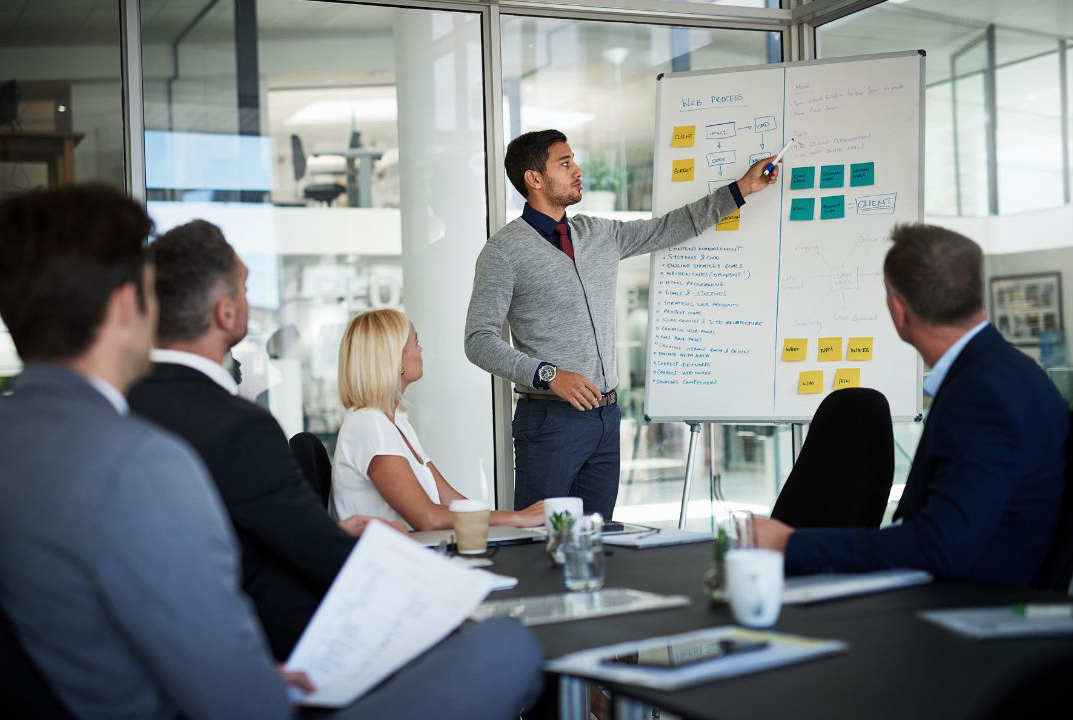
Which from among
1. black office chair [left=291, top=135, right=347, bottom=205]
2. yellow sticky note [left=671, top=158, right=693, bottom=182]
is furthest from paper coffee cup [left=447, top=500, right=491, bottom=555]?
black office chair [left=291, top=135, right=347, bottom=205]

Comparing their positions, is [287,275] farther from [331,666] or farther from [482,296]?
[331,666]

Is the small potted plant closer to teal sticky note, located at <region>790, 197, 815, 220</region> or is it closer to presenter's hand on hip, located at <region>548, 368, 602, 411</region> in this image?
presenter's hand on hip, located at <region>548, 368, 602, 411</region>

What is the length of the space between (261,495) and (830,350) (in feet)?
9.11

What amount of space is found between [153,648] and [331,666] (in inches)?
13.8

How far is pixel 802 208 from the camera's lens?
161 inches

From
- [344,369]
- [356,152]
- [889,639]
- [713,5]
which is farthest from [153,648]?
[713,5]

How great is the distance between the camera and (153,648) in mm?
1125

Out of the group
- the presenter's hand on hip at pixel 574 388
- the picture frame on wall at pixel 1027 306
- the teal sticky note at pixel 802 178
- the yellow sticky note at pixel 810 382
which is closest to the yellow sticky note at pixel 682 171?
the teal sticky note at pixel 802 178

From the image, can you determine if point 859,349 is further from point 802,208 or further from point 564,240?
point 564,240

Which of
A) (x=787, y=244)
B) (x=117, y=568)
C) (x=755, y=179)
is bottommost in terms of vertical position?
(x=117, y=568)

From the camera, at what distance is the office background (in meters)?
4.14

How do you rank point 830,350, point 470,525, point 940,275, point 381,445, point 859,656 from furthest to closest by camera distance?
1. point 830,350
2. point 381,445
3. point 470,525
4. point 940,275
5. point 859,656

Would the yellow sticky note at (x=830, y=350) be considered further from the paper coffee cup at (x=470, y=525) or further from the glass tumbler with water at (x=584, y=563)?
the glass tumbler with water at (x=584, y=563)

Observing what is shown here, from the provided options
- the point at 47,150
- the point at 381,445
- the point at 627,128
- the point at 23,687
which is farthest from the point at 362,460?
the point at 627,128
